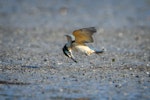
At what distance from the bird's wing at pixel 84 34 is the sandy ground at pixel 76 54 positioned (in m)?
0.59

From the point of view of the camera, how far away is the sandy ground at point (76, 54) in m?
9.51

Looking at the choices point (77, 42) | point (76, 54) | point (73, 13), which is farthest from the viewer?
point (73, 13)

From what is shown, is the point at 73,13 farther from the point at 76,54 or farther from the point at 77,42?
the point at 77,42

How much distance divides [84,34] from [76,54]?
88.9 inches

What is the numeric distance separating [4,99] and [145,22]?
14480mm

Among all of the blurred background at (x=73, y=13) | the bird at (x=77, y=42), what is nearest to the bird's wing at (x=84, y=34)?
the bird at (x=77, y=42)

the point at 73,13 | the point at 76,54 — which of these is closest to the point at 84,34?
the point at 76,54

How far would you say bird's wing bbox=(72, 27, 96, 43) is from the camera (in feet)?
38.5

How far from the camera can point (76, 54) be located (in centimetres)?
1415

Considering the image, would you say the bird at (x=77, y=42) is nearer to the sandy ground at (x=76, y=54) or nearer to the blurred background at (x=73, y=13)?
the sandy ground at (x=76, y=54)

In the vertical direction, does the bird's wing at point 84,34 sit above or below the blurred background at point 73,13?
below

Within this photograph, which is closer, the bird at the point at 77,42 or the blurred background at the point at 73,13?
the bird at the point at 77,42

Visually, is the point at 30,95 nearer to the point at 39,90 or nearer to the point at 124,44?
the point at 39,90

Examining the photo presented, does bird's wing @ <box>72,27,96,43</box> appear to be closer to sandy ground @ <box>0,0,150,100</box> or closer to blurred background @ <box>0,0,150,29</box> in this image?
sandy ground @ <box>0,0,150,100</box>
